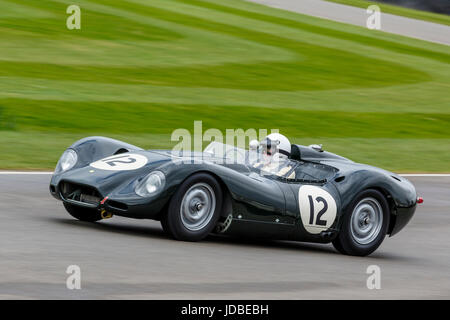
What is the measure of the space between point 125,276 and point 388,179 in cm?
349

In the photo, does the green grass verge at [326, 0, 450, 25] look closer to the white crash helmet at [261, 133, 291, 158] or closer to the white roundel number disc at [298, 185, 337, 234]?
the white crash helmet at [261, 133, 291, 158]

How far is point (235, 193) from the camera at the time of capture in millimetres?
7762

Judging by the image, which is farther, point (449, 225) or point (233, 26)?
point (233, 26)

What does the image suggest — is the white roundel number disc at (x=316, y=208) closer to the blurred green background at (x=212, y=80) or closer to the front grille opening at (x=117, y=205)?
the front grille opening at (x=117, y=205)

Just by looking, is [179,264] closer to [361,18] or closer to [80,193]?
[80,193]

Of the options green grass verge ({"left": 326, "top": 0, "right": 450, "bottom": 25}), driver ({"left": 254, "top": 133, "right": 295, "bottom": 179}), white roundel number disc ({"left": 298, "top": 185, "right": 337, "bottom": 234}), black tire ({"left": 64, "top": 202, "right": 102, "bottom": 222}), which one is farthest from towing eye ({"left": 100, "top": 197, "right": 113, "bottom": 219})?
green grass verge ({"left": 326, "top": 0, "right": 450, "bottom": 25})

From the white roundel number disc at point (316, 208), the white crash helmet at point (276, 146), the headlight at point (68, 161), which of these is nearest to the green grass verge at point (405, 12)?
the white crash helmet at point (276, 146)

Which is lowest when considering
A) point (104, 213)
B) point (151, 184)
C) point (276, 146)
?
point (104, 213)

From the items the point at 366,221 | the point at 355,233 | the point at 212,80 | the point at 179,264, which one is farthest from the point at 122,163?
the point at 212,80

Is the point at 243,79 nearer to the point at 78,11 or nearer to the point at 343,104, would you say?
the point at 343,104

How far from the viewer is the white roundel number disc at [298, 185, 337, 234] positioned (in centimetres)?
820

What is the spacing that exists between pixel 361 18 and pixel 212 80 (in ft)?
46.6
